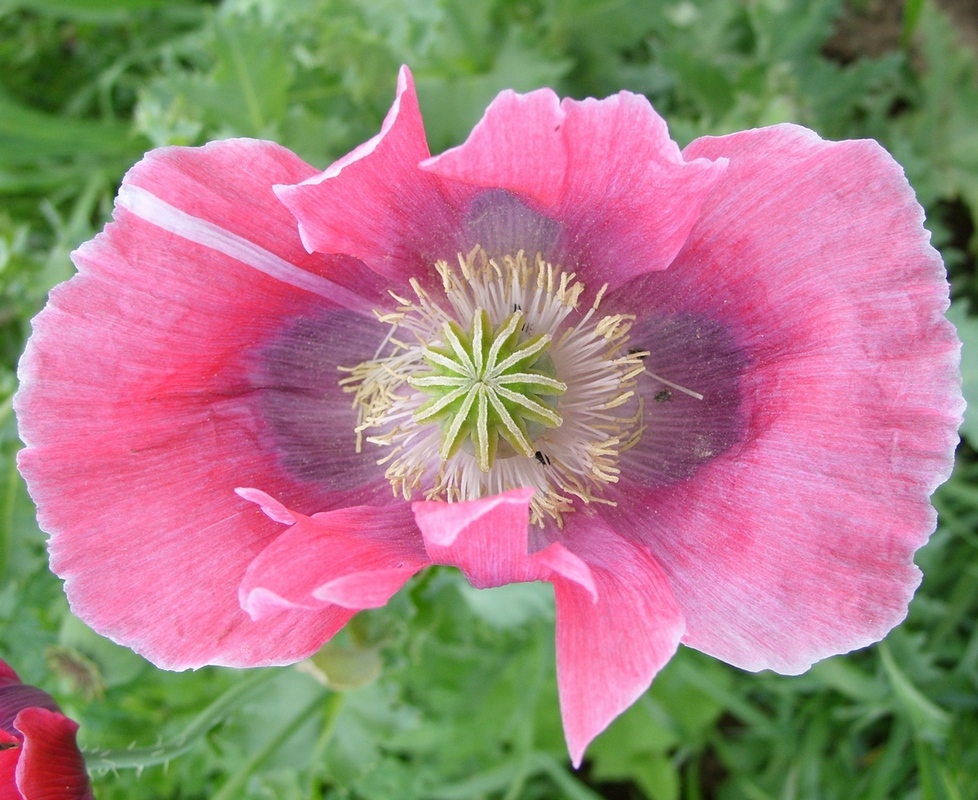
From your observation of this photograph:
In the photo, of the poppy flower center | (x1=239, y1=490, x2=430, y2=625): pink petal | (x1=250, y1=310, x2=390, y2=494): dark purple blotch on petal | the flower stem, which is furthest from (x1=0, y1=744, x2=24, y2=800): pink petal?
the poppy flower center

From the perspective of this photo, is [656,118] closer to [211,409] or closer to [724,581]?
[724,581]

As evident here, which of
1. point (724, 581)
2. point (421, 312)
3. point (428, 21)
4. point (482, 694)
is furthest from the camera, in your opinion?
point (482, 694)

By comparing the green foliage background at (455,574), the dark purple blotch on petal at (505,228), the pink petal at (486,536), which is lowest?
the green foliage background at (455,574)

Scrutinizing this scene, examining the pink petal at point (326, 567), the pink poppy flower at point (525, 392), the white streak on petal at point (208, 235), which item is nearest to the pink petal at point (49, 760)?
the pink poppy flower at point (525, 392)

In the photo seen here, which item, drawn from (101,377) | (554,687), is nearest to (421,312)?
(101,377)

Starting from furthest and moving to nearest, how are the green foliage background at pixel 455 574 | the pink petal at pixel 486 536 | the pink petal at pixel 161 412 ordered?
the green foliage background at pixel 455 574
the pink petal at pixel 161 412
the pink petal at pixel 486 536

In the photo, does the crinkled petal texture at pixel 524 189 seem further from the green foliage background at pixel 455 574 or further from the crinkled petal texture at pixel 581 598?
the green foliage background at pixel 455 574

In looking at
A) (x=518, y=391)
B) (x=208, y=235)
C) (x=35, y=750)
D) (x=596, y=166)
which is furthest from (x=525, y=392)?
(x=35, y=750)
